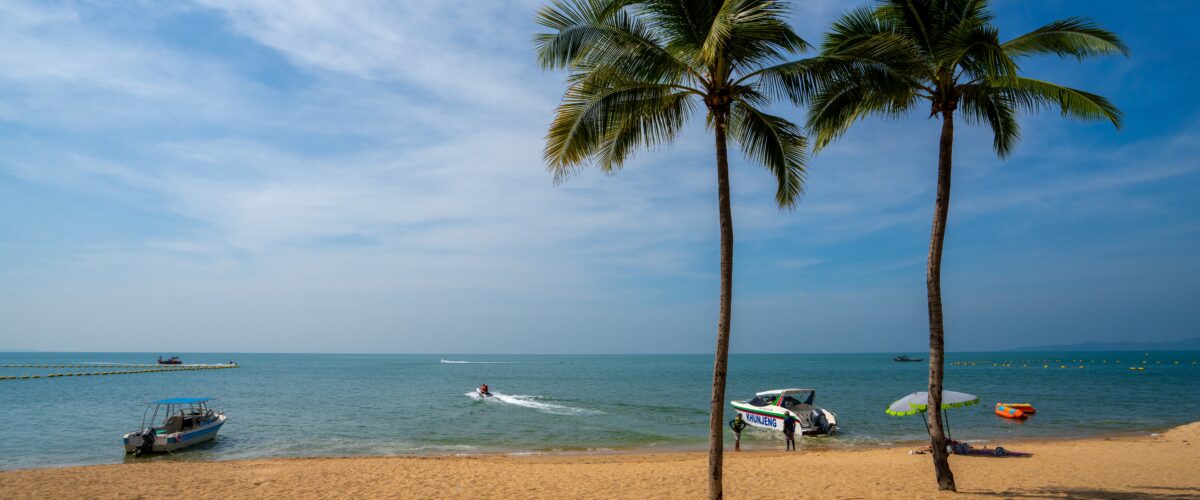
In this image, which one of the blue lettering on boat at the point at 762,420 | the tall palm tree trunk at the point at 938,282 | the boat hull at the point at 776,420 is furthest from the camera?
the blue lettering on boat at the point at 762,420

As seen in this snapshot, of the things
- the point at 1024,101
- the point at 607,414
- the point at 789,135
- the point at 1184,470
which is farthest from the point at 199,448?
the point at 1184,470

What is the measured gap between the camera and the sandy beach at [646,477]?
13.2 meters

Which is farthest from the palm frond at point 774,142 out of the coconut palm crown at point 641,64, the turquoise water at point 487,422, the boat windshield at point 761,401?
Result: the boat windshield at point 761,401

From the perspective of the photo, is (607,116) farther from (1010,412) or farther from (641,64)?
(1010,412)

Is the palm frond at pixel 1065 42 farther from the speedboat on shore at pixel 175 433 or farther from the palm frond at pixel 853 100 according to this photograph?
the speedboat on shore at pixel 175 433

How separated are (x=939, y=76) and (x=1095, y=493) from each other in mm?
8599

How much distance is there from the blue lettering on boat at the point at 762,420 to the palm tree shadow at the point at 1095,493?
14390 mm

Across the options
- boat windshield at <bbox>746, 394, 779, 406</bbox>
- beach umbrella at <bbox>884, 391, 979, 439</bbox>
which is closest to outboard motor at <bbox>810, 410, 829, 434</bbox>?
boat windshield at <bbox>746, 394, 779, 406</bbox>

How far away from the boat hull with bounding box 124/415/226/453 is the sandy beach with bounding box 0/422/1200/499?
418 centimetres

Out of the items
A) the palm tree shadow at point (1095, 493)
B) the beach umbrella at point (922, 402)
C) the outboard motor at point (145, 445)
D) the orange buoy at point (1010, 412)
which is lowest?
the outboard motor at point (145, 445)

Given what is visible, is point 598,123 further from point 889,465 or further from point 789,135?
point 889,465

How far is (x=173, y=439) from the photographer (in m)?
23.0

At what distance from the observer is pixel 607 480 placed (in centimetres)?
1545

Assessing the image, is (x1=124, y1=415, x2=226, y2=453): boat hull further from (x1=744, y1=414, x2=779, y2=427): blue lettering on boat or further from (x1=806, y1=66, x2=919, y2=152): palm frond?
(x1=806, y1=66, x2=919, y2=152): palm frond
